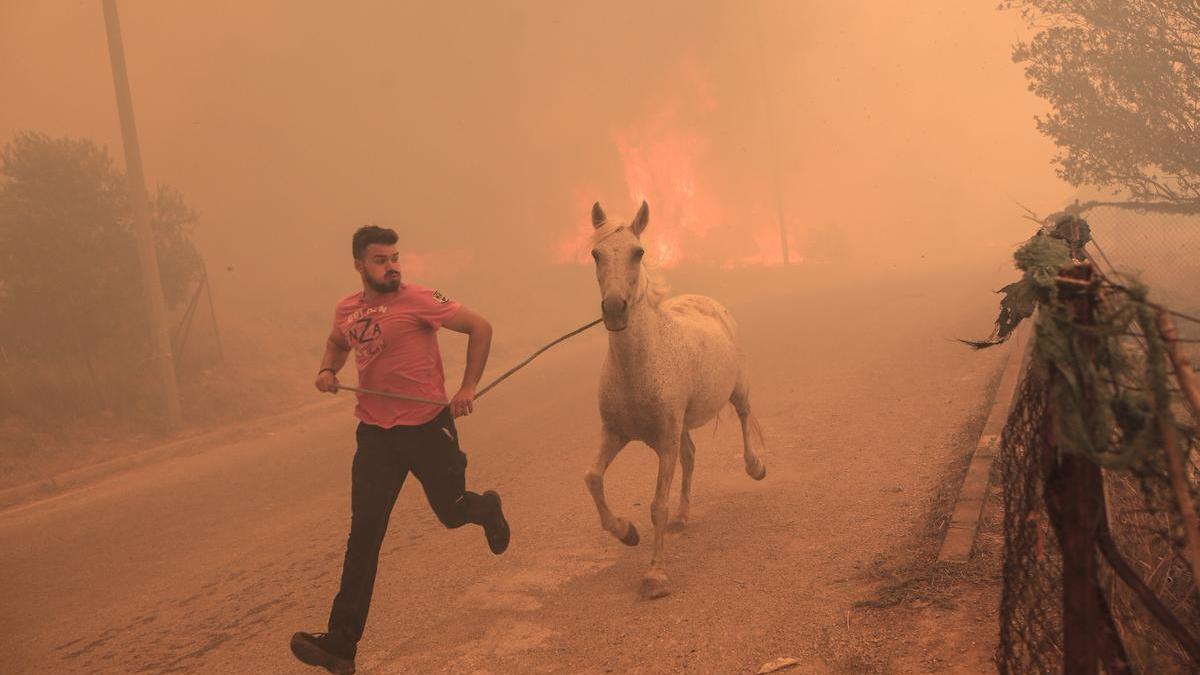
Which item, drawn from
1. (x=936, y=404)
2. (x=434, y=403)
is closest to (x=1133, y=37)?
(x=936, y=404)

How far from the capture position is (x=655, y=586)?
5.09 m

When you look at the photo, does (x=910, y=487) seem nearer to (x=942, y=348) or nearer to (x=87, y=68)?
(x=942, y=348)

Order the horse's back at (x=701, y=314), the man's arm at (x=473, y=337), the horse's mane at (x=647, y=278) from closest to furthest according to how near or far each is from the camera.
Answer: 1. the man's arm at (x=473, y=337)
2. the horse's mane at (x=647, y=278)
3. the horse's back at (x=701, y=314)

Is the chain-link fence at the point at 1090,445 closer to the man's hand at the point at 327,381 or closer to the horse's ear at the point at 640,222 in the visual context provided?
the horse's ear at the point at 640,222

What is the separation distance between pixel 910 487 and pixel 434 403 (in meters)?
3.69

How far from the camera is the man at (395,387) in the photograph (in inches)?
183

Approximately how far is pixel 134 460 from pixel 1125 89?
53.3ft

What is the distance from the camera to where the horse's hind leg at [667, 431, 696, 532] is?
6.45m

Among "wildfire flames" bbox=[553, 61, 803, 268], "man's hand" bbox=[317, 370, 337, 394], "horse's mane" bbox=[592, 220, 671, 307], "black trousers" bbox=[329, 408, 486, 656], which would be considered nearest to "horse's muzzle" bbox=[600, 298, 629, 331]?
"horse's mane" bbox=[592, 220, 671, 307]

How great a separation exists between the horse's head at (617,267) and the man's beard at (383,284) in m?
1.15

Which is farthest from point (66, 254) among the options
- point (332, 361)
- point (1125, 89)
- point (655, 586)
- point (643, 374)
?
point (1125, 89)

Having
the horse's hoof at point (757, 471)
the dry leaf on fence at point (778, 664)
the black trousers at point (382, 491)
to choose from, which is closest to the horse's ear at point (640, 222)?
the black trousers at point (382, 491)

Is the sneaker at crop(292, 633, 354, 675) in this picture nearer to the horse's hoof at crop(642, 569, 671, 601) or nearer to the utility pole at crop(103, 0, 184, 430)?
the horse's hoof at crop(642, 569, 671, 601)

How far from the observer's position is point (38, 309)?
15602mm
